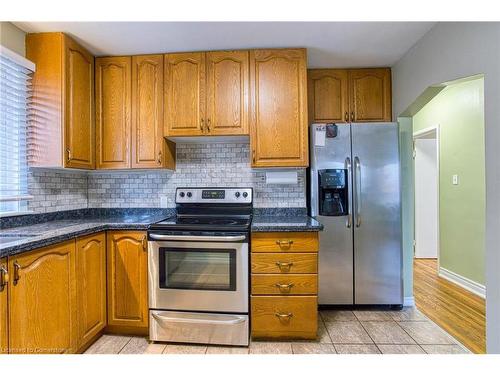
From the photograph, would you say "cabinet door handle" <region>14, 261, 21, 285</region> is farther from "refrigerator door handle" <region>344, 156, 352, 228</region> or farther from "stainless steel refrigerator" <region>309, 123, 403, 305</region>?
"refrigerator door handle" <region>344, 156, 352, 228</region>

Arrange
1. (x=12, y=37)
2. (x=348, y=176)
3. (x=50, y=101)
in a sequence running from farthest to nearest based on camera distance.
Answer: (x=348, y=176) < (x=50, y=101) < (x=12, y=37)

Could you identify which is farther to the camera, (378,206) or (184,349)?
(378,206)

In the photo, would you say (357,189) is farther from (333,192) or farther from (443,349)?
(443,349)

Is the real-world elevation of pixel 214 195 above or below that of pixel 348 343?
above

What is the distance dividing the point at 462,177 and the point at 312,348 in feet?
8.39

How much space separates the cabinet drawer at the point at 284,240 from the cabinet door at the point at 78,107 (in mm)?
1489

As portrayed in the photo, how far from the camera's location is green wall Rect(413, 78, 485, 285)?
2831 mm

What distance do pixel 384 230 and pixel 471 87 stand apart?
1.83 meters

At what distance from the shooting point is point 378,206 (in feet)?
8.14

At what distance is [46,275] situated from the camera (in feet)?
4.97

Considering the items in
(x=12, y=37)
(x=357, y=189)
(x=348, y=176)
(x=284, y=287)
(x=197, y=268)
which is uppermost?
(x=12, y=37)

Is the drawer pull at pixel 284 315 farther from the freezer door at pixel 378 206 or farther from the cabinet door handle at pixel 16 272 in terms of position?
the cabinet door handle at pixel 16 272

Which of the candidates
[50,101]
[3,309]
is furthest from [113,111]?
[3,309]

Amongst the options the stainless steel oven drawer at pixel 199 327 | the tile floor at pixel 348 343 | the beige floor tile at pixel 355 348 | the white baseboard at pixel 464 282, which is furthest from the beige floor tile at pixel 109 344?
the white baseboard at pixel 464 282
